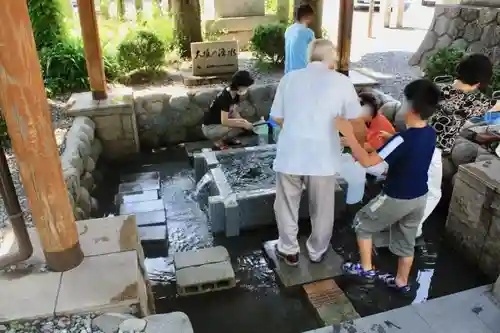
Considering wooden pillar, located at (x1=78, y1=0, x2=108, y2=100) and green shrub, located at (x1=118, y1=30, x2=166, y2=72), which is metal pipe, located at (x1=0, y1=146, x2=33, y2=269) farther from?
green shrub, located at (x1=118, y1=30, x2=166, y2=72)

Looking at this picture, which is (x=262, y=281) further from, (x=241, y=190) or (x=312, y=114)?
(x=312, y=114)

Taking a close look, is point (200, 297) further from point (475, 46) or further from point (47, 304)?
point (475, 46)

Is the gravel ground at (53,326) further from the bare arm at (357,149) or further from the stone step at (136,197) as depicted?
the stone step at (136,197)

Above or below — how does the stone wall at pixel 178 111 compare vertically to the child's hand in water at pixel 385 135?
below

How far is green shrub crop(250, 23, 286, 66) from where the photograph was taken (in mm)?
7879

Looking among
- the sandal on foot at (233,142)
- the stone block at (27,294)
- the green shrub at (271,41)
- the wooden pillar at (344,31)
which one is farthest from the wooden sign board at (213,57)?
the stone block at (27,294)

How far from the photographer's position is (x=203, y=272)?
3.27 metres

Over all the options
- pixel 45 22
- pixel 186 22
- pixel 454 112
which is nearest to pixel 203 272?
pixel 454 112

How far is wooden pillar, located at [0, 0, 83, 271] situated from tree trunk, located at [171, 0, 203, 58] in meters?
6.61

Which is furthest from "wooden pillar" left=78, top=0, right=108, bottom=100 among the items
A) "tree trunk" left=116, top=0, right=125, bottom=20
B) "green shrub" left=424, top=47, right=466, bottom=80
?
"tree trunk" left=116, top=0, right=125, bottom=20

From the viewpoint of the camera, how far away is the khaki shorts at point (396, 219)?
285 centimetres

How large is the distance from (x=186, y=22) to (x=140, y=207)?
516 cm

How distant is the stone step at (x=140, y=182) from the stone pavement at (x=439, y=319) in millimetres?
2908

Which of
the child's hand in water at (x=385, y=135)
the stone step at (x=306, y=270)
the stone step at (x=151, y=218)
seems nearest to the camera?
the child's hand in water at (x=385, y=135)
